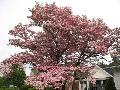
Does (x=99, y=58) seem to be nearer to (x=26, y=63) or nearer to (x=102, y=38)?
(x=102, y=38)

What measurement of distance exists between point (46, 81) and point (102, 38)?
236 inches

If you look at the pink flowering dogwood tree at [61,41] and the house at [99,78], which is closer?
the pink flowering dogwood tree at [61,41]

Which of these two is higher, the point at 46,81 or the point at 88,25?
the point at 88,25

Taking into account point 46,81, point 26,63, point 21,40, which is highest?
point 21,40

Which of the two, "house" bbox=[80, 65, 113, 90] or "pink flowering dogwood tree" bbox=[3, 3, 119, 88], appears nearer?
"pink flowering dogwood tree" bbox=[3, 3, 119, 88]

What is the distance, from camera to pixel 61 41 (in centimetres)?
2320

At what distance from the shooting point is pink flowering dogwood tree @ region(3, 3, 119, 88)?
74.2ft

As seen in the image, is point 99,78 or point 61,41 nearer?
point 61,41

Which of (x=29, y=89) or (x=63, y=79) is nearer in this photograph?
(x=63, y=79)

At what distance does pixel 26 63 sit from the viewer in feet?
79.5

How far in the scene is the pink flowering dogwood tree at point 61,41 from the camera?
74.2 feet

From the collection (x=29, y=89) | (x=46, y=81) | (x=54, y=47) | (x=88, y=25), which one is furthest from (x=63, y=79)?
(x=29, y=89)

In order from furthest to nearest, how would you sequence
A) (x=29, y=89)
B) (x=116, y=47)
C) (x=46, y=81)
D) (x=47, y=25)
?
(x=29, y=89) → (x=116, y=47) → (x=47, y=25) → (x=46, y=81)

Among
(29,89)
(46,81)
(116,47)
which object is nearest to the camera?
(46,81)
